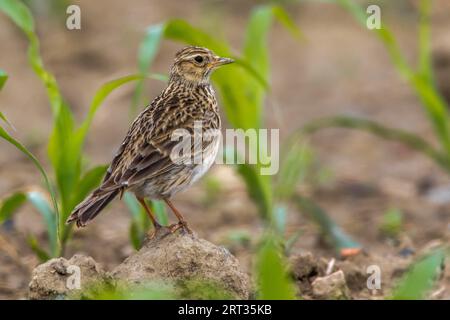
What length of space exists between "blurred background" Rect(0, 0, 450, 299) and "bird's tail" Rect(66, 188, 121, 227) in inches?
59.9

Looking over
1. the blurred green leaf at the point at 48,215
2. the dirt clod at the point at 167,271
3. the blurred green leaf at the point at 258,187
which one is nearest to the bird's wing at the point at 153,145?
the dirt clod at the point at 167,271

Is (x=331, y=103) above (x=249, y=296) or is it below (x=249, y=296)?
above

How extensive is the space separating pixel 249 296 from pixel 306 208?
8.65 ft

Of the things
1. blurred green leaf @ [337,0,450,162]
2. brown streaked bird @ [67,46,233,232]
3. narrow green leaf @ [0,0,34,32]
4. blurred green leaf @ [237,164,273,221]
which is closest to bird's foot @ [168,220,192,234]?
brown streaked bird @ [67,46,233,232]

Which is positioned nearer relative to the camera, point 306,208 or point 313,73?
point 306,208

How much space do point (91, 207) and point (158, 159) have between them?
1.76 ft

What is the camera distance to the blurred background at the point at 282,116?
26.7 ft

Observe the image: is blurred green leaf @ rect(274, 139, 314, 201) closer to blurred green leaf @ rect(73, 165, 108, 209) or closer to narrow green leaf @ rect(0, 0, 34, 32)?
blurred green leaf @ rect(73, 165, 108, 209)

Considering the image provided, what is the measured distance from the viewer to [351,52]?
41.4 feet

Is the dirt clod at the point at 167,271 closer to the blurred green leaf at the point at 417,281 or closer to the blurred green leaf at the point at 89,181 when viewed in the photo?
the blurred green leaf at the point at 417,281

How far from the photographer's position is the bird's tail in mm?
5199

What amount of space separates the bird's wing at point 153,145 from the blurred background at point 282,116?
1.32m
